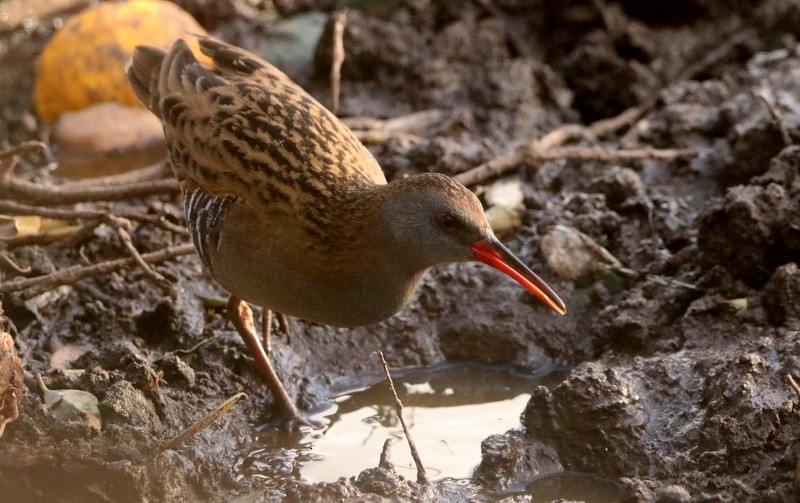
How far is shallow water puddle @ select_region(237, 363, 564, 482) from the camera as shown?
443 cm

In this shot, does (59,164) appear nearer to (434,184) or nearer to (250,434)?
(250,434)

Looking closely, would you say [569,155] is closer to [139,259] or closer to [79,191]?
[139,259]

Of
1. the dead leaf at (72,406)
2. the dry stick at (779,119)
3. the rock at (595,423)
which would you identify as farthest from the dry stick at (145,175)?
the dry stick at (779,119)

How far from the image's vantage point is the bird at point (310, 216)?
414 cm

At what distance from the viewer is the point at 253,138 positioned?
443cm

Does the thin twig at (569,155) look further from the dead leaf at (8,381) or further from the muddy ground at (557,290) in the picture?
the dead leaf at (8,381)

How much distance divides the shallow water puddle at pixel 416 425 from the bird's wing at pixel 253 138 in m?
1.03

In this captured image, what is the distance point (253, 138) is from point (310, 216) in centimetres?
44

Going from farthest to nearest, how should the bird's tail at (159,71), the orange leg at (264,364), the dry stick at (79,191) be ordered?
the dry stick at (79,191), the bird's tail at (159,71), the orange leg at (264,364)

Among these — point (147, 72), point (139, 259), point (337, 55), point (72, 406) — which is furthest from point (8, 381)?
point (337, 55)

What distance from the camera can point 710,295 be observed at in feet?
16.3

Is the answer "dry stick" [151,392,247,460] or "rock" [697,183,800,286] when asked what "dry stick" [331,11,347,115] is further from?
"dry stick" [151,392,247,460]

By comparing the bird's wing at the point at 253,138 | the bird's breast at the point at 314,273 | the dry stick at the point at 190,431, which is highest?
the bird's wing at the point at 253,138

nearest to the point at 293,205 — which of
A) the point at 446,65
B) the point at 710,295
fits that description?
the point at 710,295
